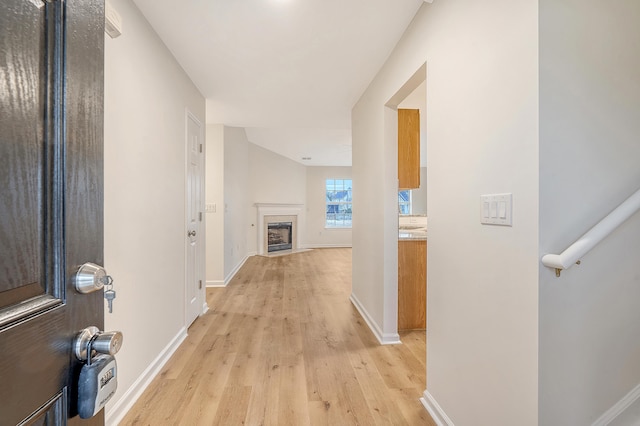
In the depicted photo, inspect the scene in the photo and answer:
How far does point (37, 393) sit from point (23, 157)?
0.37 metres

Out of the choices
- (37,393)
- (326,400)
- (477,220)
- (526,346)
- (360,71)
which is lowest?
(326,400)

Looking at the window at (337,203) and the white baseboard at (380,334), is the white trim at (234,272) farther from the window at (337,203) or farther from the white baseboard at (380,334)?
the window at (337,203)

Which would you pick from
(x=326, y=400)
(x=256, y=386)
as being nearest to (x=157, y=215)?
(x=256, y=386)

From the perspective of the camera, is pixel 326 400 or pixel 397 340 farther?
pixel 397 340

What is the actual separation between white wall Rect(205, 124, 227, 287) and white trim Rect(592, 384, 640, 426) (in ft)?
13.3

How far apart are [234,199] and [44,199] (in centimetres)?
478

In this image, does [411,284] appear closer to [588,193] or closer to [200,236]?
[588,193]

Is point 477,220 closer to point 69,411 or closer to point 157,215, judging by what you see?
point 69,411

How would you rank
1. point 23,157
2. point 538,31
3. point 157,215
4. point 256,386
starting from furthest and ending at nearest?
point 157,215
point 256,386
point 538,31
point 23,157

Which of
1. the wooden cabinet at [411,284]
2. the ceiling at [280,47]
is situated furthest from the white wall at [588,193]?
the wooden cabinet at [411,284]

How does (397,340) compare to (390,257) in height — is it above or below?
below

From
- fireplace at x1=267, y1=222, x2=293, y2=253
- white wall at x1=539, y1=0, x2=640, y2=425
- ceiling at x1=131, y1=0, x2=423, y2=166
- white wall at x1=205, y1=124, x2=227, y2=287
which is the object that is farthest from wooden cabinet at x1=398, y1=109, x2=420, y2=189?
fireplace at x1=267, y1=222, x2=293, y2=253

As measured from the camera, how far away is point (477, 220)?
1.29 m

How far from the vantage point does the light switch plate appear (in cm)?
110
